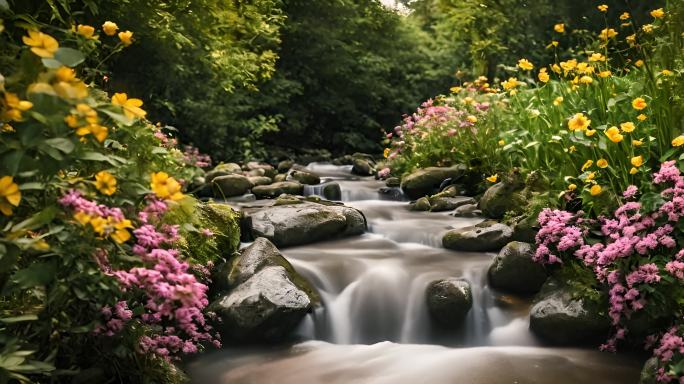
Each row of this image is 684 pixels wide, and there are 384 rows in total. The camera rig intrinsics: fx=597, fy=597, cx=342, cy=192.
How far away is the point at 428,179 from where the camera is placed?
345 inches

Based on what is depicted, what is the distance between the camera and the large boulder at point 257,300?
14.0ft

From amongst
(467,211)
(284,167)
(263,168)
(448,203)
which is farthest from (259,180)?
(467,211)

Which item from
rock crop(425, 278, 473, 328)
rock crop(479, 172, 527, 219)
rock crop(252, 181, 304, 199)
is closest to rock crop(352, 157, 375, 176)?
rock crop(252, 181, 304, 199)

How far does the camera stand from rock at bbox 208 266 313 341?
14.0 feet

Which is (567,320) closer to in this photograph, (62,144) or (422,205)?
(62,144)

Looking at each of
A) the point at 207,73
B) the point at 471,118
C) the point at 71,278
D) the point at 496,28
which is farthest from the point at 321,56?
the point at 71,278

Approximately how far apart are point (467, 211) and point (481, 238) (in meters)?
1.54

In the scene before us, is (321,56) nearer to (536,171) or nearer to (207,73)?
(207,73)

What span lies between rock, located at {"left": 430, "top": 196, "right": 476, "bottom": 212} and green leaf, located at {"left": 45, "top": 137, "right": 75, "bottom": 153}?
631cm

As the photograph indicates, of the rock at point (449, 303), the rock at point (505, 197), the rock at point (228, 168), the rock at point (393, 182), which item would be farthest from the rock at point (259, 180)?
the rock at point (449, 303)

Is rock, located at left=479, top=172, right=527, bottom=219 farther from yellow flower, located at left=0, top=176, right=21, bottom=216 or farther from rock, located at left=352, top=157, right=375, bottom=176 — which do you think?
rock, located at left=352, top=157, right=375, bottom=176

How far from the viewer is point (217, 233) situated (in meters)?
4.98

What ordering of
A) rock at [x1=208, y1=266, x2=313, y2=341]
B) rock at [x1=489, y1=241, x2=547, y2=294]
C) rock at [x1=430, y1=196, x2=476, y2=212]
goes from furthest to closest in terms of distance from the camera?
rock at [x1=430, y1=196, x2=476, y2=212] → rock at [x1=489, y1=241, x2=547, y2=294] → rock at [x1=208, y1=266, x2=313, y2=341]

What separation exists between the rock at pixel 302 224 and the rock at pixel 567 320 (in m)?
2.64
